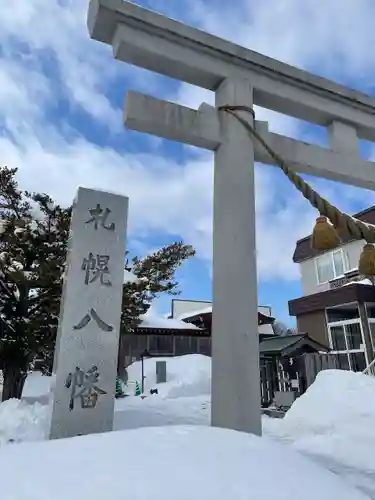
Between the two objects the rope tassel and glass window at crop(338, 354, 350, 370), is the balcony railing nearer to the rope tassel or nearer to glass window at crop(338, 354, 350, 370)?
glass window at crop(338, 354, 350, 370)

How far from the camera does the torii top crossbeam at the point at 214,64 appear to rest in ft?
11.1

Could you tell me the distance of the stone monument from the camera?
4.35 meters

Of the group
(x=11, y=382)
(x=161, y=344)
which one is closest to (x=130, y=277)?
(x=11, y=382)

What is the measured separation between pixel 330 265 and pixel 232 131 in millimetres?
15485

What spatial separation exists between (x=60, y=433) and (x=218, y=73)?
4.22m

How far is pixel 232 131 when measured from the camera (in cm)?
363

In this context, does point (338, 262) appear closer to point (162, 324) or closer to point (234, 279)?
point (162, 324)

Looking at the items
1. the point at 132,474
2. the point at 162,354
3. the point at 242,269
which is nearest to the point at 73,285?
the point at 242,269

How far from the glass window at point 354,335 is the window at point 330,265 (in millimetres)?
2928

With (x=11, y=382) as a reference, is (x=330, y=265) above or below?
above

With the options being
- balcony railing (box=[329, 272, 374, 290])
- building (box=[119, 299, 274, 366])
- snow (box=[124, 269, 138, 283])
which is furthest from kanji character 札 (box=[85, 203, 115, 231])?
building (box=[119, 299, 274, 366])

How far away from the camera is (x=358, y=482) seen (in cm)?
398

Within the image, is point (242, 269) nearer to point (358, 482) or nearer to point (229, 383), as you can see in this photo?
point (229, 383)

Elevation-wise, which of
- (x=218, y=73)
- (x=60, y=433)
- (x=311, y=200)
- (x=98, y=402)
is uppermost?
(x=218, y=73)
